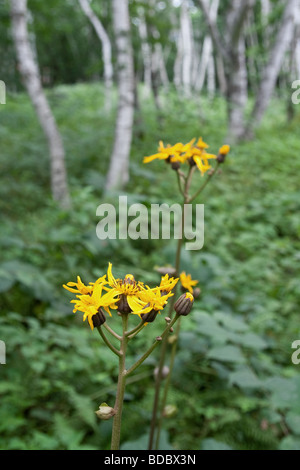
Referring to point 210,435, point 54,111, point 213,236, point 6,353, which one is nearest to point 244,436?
point 210,435

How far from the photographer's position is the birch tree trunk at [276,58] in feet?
21.6

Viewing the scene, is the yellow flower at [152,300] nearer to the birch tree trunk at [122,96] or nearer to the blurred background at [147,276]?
the blurred background at [147,276]

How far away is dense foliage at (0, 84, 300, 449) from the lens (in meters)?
1.64

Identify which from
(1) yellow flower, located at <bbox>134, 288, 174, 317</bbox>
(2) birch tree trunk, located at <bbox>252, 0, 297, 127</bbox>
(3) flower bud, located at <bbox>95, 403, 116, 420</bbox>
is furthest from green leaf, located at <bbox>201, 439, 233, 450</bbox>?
(2) birch tree trunk, located at <bbox>252, 0, 297, 127</bbox>

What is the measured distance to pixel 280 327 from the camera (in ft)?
7.73

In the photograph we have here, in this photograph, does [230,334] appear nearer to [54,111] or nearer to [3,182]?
[3,182]

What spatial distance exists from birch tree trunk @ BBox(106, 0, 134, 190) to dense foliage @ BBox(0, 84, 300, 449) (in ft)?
0.91

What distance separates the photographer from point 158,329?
213 cm

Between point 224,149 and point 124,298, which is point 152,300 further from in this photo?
point 224,149

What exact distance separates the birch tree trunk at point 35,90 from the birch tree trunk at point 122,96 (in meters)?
0.62

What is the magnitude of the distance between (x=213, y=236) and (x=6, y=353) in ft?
7.33

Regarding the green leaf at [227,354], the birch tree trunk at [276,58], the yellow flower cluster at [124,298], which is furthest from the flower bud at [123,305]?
the birch tree trunk at [276,58]

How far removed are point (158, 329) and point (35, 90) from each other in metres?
3.67

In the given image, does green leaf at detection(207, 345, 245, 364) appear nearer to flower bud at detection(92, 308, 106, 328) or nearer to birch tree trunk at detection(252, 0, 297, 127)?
flower bud at detection(92, 308, 106, 328)
